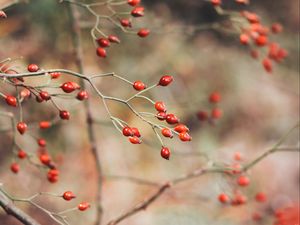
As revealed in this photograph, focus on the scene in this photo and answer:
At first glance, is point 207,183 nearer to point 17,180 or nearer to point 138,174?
point 138,174

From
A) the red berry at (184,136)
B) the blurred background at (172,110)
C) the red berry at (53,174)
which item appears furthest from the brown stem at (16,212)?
the blurred background at (172,110)

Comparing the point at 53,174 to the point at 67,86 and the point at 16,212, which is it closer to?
the point at 16,212

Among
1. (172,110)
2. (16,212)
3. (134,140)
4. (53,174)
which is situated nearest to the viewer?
(134,140)

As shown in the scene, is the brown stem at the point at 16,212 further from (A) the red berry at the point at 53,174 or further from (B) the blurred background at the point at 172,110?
(B) the blurred background at the point at 172,110

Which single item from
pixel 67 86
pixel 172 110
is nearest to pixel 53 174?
pixel 67 86

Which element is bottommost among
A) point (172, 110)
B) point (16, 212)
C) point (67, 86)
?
point (172, 110)

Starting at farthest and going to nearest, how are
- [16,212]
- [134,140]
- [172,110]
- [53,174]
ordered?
[172,110]
[53,174]
[16,212]
[134,140]

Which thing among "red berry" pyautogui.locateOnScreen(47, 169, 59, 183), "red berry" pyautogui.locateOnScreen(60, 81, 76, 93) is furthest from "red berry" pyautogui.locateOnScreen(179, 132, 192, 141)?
"red berry" pyautogui.locateOnScreen(47, 169, 59, 183)

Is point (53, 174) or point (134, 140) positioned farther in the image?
point (53, 174)

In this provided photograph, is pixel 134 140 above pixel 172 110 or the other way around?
above
